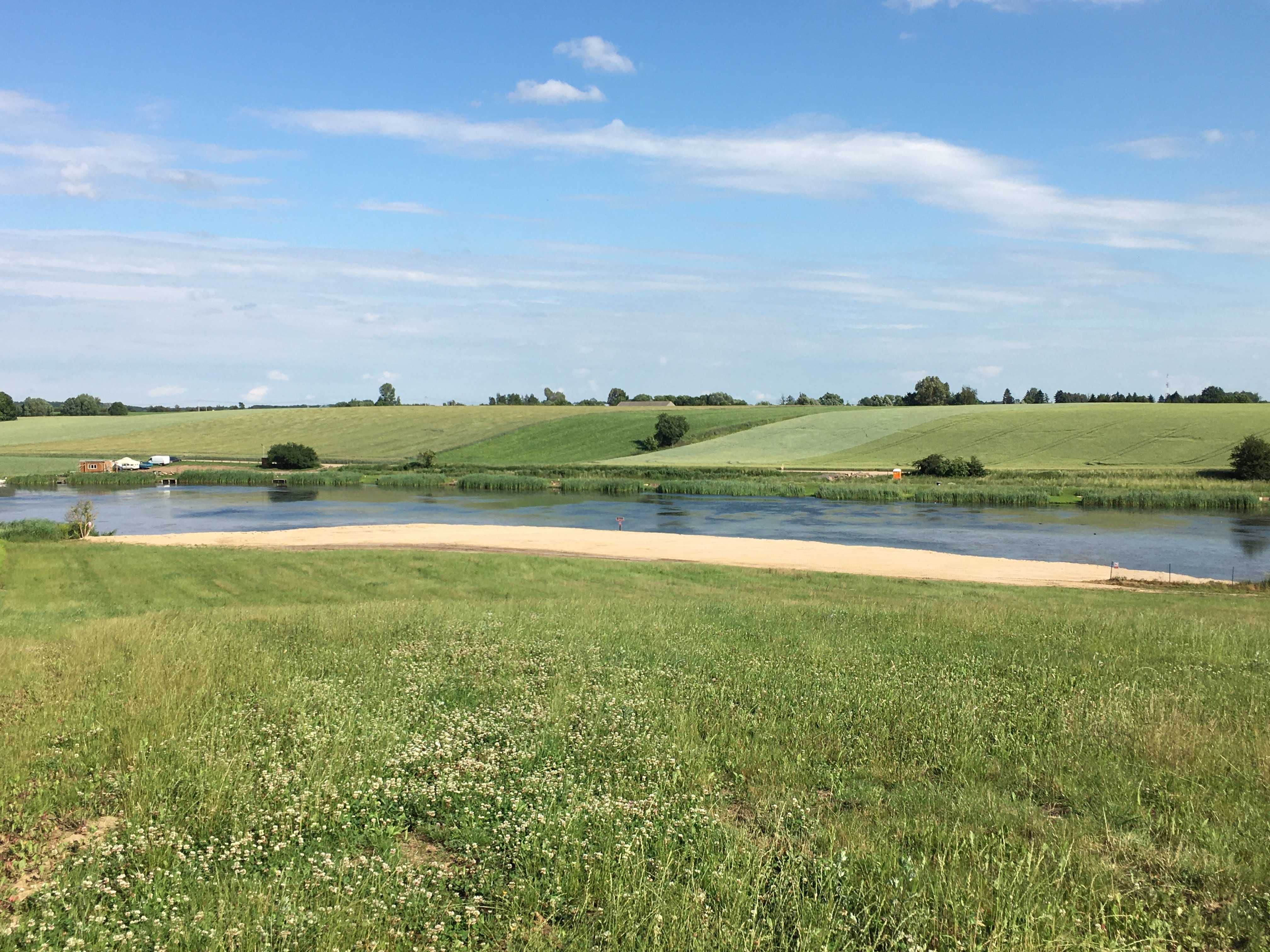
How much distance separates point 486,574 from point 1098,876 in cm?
2066

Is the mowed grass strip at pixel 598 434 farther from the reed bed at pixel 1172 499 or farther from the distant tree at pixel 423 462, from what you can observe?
→ the reed bed at pixel 1172 499

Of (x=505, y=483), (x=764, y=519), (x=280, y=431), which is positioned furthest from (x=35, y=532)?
(x=280, y=431)

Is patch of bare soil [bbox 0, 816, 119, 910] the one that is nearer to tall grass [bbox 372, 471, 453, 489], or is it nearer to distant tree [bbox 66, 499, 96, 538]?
distant tree [bbox 66, 499, 96, 538]

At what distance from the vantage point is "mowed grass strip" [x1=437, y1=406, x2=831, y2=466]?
92.9 m

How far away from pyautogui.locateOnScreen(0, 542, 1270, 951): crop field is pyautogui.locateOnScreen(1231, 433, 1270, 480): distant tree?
58.3m

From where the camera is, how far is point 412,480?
73812 mm

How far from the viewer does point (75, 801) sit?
5645 mm

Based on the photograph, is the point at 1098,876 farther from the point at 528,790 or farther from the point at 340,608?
the point at 340,608

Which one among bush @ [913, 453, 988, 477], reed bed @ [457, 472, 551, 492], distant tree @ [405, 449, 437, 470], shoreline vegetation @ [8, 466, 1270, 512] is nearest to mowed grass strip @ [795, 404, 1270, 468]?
bush @ [913, 453, 988, 477]

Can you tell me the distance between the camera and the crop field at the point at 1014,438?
71125 mm

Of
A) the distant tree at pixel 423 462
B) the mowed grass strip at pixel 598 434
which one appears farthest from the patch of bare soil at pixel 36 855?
the distant tree at pixel 423 462

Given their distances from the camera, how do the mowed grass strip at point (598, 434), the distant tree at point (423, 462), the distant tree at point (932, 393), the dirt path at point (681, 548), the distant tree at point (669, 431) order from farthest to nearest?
the distant tree at point (932, 393)
the distant tree at point (669, 431)
the mowed grass strip at point (598, 434)
the distant tree at point (423, 462)
the dirt path at point (681, 548)

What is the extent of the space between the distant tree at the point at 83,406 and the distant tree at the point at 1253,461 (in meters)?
171

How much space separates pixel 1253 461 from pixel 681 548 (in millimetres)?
47610
